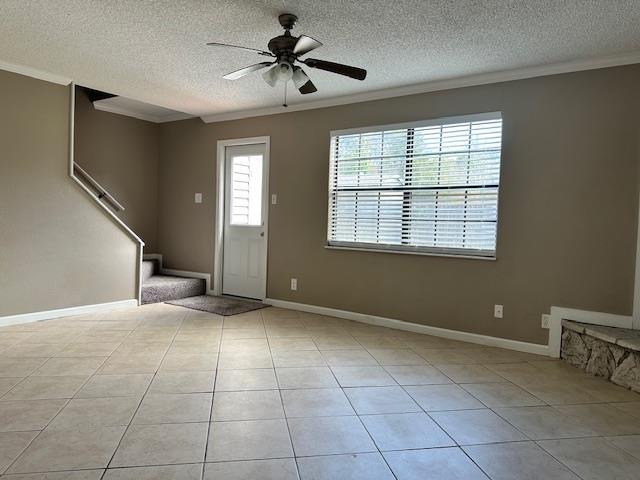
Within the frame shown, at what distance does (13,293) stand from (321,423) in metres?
3.26

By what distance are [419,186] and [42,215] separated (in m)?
3.60

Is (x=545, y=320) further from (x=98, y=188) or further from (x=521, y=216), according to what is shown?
(x=98, y=188)

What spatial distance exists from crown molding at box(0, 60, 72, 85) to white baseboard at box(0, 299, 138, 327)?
7.26 feet

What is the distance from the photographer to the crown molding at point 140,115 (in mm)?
5309

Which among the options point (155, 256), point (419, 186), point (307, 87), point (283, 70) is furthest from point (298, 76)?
point (155, 256)

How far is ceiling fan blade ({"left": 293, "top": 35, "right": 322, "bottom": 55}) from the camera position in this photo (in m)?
2.39

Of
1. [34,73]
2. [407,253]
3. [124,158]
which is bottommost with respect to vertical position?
[407,253]

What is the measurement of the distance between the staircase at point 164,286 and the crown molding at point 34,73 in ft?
7.60

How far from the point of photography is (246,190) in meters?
5.28

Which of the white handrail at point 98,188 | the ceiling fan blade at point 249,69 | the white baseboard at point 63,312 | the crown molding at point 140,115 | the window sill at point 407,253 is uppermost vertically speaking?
the crown molding at point 140,115

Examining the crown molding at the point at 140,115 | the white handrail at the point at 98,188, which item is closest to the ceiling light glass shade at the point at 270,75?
the white handrail at the point at 98,188

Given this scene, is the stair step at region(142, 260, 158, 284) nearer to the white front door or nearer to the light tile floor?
the white front door

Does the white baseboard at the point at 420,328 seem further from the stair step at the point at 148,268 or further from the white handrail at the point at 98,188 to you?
the white handrail at the point at 98,188

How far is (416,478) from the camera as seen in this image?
1.70 m
